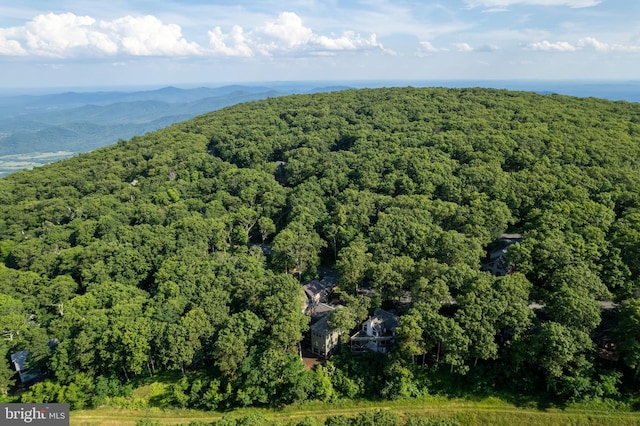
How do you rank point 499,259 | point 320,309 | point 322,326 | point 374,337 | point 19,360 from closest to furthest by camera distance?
point 374,337 < point 322,326 < point 19,360 < point 320,309 < point 499,259

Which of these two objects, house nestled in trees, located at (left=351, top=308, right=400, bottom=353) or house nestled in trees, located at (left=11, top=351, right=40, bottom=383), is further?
house nestled in trees, located at (left=11, top=351, right=40, bottom=383)

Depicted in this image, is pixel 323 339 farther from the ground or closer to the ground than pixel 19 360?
farther from the ground

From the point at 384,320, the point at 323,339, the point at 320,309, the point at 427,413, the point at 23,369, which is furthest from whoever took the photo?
the point at 320,309

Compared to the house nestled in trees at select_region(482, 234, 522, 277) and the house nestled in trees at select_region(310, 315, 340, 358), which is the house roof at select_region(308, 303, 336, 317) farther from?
the house nestled in trees at select_region(482, 234, 522, 277)

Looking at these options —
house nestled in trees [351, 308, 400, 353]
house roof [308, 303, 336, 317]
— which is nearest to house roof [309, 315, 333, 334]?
house roof [308, 303, 336, 317]

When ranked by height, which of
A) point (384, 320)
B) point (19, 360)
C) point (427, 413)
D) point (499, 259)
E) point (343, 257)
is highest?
point (343, 257)

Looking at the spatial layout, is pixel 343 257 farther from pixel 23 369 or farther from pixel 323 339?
pixel 23 369

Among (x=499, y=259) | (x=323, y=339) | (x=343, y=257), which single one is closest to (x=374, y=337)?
(x=323, y=339)
